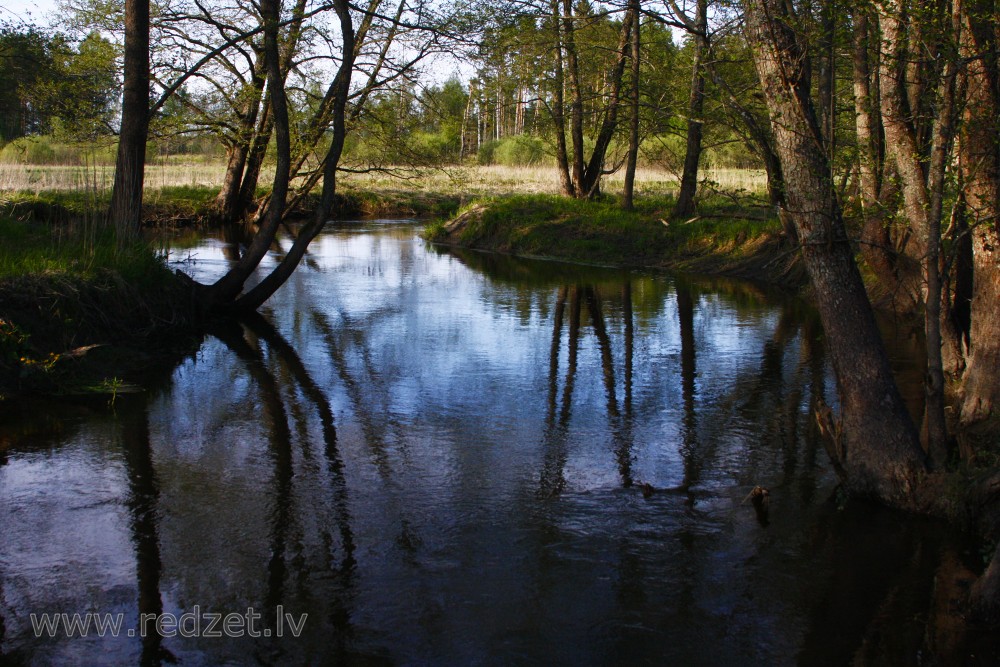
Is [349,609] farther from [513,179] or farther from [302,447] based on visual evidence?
[513,179]

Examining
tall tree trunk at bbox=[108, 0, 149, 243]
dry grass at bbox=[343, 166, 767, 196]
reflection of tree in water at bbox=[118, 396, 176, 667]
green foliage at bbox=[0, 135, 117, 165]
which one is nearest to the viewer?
reflection of tree in water at bbox=[118, 396, 176, 667]

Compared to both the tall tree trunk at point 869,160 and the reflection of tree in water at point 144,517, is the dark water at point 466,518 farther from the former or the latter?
the tall tree trunk at point 869,160

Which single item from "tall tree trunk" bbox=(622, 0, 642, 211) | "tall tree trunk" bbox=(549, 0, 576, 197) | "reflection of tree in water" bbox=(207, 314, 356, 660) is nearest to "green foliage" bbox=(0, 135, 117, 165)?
"reflection of tree in water" bbox=(207, 314, 356, 660)

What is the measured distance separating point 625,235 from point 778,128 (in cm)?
1528

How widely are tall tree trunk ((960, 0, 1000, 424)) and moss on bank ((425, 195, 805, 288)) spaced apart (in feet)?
28.6

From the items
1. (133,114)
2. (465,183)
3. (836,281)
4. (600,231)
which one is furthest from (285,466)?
(465,183)

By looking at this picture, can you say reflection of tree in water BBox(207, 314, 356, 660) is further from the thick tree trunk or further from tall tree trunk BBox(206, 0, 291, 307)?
the thick tree trunk

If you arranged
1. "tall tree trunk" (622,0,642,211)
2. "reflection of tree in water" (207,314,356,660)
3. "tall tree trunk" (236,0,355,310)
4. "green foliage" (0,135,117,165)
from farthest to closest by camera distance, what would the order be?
1. "tall tree trunk" (622,0,642,211)
2. "green foliage" (0,135,117,165)
3. "tall tree trunk" (236,0,355,310)
4. "reflection of tree in water" (207,314,356,660)

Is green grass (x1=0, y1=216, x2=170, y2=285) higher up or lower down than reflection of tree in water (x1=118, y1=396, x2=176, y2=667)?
higher up

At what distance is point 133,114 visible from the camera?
12906mm

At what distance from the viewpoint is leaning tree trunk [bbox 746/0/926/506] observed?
19.9 feet

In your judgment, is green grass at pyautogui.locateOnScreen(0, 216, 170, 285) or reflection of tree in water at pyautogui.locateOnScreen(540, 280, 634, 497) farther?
green grass at pyautogui.locateOnScreen(0, 216, 170, 285)

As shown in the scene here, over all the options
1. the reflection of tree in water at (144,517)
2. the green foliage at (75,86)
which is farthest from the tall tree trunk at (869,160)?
the green foliage at (75,86)

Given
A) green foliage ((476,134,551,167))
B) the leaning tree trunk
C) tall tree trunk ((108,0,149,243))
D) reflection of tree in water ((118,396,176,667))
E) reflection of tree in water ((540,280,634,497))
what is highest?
green foliage ((476,134,551,167))
